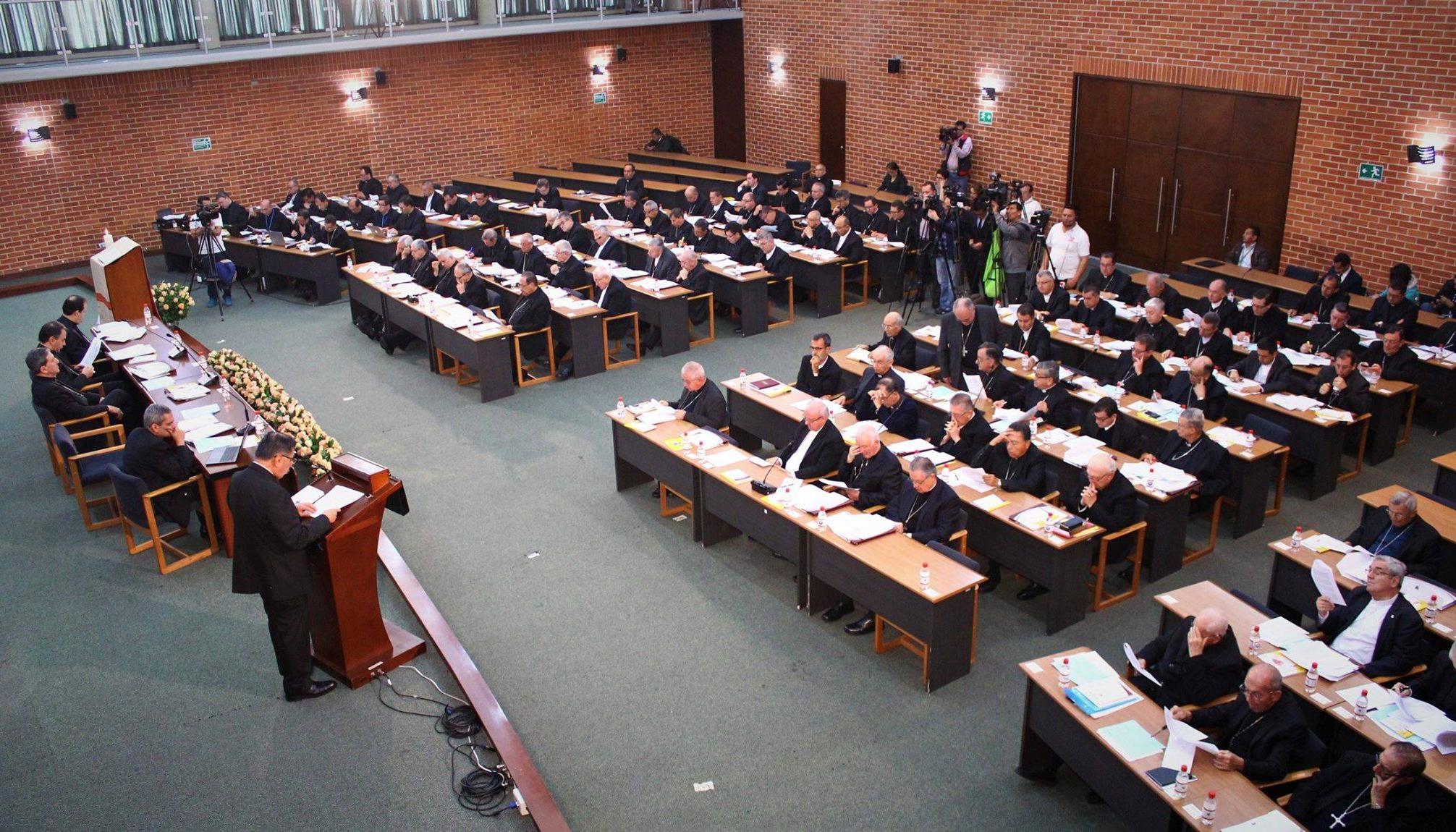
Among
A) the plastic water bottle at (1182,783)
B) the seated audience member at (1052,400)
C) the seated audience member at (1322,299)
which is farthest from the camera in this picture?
the seated audience member at (1322,299)

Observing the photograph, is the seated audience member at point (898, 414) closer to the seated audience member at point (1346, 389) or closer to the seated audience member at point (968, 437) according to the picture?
the seated audience member at point (968, 437)

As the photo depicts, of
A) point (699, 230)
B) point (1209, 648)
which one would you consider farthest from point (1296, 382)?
point (699, 230)

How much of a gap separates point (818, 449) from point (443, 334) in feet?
19.8

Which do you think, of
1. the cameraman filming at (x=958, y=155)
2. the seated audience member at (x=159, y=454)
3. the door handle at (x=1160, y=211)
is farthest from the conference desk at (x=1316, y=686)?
the cameraman filming at (x=958, y=155)

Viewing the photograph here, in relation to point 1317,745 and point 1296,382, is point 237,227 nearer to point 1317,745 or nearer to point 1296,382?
point 1296,382

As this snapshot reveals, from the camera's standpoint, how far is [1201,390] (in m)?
10.2

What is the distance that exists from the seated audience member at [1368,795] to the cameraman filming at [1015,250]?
31.0 ft

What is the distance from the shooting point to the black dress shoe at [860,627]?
8125 millimetres

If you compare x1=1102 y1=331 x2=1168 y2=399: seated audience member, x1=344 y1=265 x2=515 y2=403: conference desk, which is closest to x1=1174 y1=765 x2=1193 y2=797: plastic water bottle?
x1=1102 y1=331 x2=1168 y2=399: seated audience member

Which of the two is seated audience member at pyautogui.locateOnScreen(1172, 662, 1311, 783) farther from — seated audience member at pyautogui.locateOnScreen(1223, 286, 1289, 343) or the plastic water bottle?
seated audience member at pyautogui.locateOnScreen(1223, 286, 1289, 343)

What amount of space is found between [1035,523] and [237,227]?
602 inches

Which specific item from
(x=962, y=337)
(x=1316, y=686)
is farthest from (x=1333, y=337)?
(x=1316, y=686)

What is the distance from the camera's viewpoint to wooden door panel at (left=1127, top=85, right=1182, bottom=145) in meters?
15.1

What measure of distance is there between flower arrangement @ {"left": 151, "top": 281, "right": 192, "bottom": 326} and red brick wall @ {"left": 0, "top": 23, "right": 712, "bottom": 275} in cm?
644
